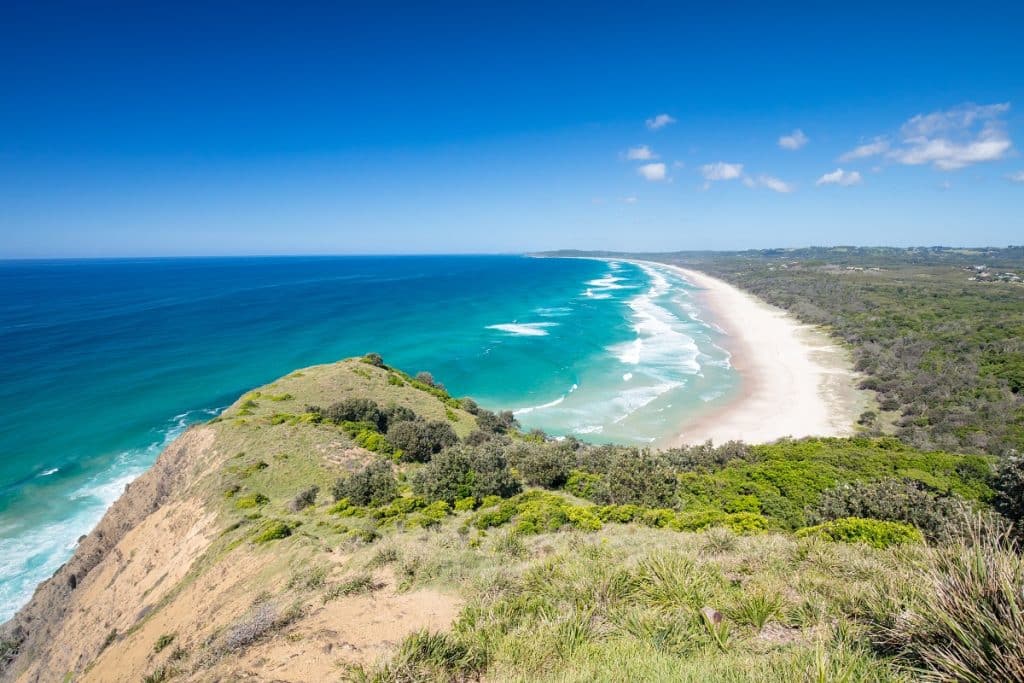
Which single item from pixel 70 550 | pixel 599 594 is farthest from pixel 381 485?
pixel 70 550

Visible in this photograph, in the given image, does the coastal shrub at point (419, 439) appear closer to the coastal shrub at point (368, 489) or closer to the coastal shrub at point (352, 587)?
the coastal shrub at point (368, 489)

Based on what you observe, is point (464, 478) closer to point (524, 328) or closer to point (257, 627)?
point (257, 627)

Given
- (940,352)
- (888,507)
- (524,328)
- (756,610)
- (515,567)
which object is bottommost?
(524,328)

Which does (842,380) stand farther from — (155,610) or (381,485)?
(155,610)

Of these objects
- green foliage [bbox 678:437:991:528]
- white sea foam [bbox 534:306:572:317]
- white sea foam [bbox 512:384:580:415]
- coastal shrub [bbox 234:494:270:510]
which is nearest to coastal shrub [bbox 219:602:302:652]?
coastal shrub [bbox 234:494:270:510]

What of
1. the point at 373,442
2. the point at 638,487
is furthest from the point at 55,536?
the point at 638,487
